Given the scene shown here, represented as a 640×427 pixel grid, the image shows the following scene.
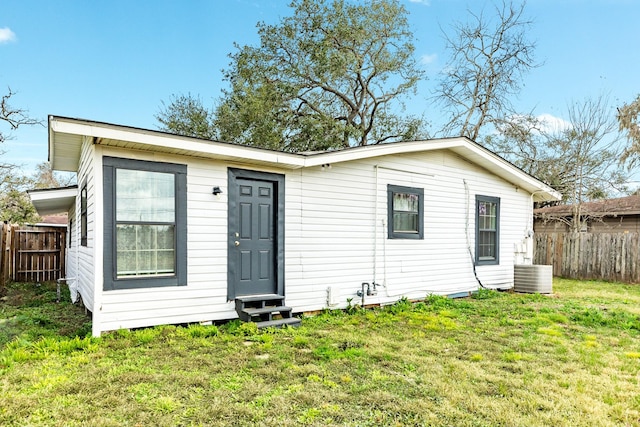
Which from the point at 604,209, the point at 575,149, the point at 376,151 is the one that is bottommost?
the point at 604,209

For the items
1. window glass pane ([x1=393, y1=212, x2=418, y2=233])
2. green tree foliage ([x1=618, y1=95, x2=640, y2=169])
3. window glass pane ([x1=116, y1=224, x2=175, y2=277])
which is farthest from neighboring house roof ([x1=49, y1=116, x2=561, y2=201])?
green tree foliage ([x1=618, y1=95, x2=640, y2=169])

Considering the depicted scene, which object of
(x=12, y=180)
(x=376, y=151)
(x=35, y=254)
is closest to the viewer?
(x=376, y=151)

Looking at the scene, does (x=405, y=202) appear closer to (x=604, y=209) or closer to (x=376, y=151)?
(x=376, y=151)

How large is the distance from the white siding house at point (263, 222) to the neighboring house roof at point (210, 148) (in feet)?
0.06

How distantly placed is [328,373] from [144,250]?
9.61 ft

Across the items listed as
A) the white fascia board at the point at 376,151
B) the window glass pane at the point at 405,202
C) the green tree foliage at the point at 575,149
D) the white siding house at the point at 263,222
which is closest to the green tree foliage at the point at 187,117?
the white siding house at the point at 263,222

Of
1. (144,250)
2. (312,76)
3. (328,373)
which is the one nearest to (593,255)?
(328,373)

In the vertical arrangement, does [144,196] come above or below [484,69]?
below

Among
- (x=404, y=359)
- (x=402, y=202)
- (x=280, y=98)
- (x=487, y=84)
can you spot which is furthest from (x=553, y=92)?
(x=404, y=359)

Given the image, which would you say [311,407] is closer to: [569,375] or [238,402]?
[238,402]

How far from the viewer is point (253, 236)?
20.6ft

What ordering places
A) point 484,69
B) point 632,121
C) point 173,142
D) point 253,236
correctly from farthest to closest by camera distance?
point 484,69, point 632,121, point 253,236, point 173,142

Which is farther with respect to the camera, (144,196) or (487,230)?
(487,230)

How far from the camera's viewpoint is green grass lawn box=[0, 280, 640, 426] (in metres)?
3.01
